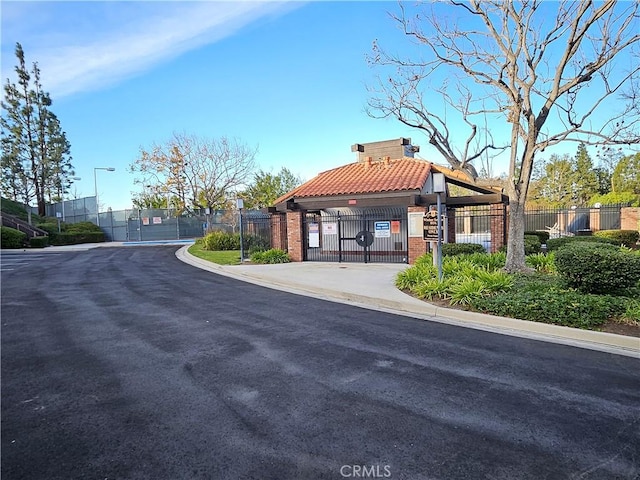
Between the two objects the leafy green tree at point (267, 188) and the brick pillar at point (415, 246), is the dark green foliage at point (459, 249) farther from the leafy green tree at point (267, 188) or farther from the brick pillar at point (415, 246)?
the leafy green tree at point (267, 188)

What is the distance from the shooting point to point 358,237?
18641mm

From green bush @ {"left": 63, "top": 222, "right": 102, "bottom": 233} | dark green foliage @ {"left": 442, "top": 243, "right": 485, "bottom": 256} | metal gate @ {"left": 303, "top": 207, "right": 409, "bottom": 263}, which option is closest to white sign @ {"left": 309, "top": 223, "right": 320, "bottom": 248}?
metal gate @ {"left": 303, "top": 207, "right": 409, "bottom": 263}

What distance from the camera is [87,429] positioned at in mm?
3404

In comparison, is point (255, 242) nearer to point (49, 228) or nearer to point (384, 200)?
point (384, 200)

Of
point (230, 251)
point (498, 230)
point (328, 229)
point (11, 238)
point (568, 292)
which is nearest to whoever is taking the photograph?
point (568, 292)

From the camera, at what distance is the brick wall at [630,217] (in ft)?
75.0

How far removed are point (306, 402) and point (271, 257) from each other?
12660 mm

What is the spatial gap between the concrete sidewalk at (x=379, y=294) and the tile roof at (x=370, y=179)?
312 cm

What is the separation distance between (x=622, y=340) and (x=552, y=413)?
296cm

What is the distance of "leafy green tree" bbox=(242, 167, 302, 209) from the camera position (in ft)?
123

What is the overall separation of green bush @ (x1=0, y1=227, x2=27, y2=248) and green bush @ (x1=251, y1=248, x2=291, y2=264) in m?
21.5

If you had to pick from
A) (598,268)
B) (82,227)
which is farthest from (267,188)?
(598,268)
